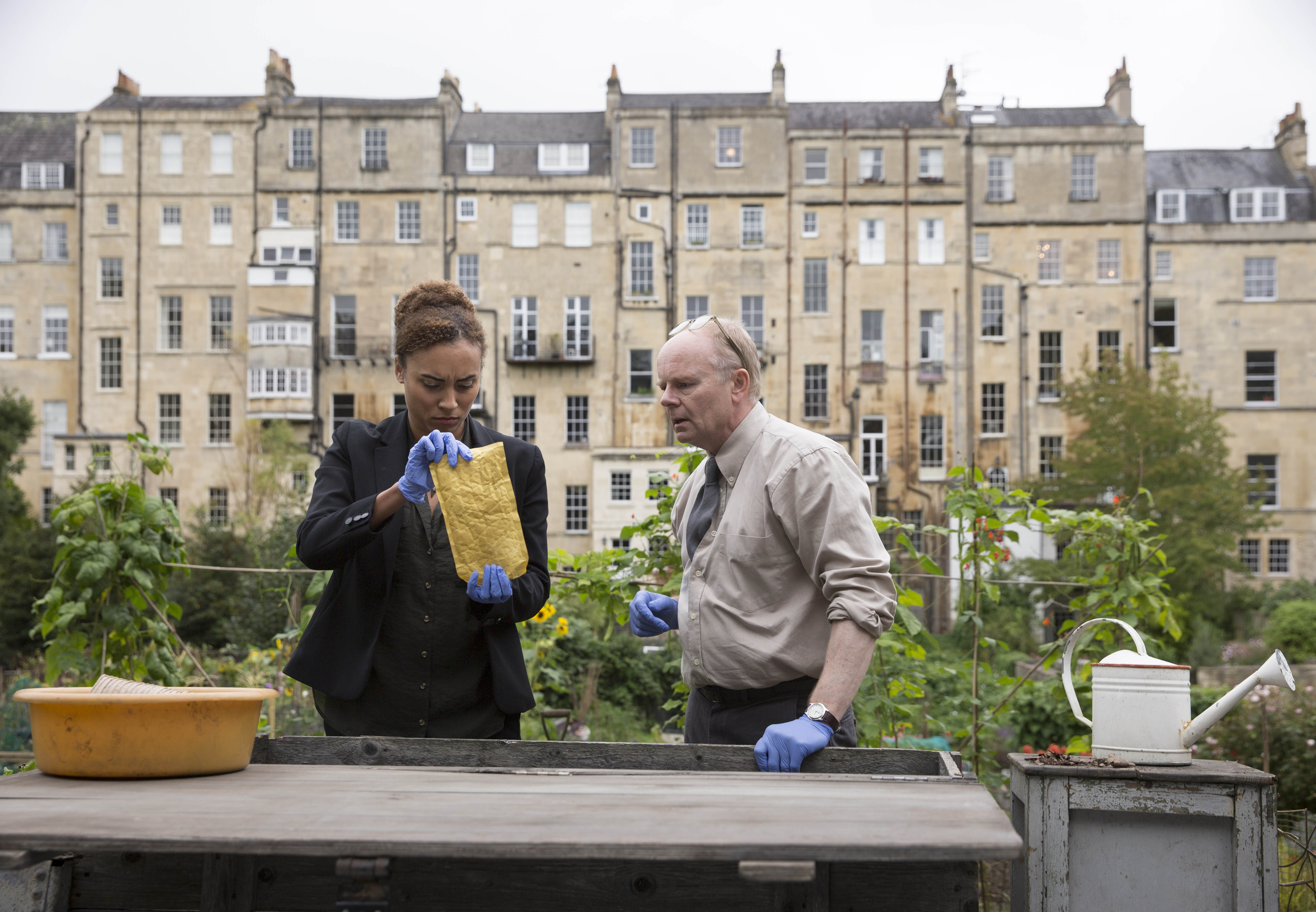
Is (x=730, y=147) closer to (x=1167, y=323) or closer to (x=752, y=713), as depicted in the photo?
(x=1167, y=323)

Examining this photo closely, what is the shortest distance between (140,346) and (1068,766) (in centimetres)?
3502

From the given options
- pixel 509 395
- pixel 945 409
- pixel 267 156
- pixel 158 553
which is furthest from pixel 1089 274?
pixel 158 553

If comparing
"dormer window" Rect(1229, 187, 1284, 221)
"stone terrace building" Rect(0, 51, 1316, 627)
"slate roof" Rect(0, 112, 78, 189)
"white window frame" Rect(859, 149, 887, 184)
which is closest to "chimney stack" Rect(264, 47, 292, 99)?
"stone terrace building" Rect(0, 51, 1316, 627)

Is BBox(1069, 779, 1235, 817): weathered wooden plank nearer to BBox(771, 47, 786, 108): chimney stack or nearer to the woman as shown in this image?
the woman

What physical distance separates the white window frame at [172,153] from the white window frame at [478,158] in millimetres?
8884

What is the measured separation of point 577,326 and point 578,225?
3.19m

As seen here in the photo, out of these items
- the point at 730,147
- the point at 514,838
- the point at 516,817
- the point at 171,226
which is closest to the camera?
the point at 514,838

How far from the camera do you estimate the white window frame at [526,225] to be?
1292 inches

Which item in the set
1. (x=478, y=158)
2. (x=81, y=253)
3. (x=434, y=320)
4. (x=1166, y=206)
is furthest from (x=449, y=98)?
(x=434, y=320)

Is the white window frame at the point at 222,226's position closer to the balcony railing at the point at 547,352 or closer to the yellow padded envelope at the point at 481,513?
the balcony railing at the point at 547,352

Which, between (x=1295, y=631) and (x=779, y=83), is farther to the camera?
(x=779, y=83)

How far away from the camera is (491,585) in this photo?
2.67m

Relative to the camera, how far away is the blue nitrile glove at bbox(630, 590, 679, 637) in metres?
3.04

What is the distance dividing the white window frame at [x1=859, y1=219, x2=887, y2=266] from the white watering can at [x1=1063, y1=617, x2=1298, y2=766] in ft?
101
